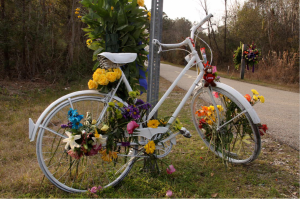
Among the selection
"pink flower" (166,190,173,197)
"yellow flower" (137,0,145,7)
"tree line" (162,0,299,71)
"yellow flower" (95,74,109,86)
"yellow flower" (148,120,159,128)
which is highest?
"tree line" (162,0,299,71)

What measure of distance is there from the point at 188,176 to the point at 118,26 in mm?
1698

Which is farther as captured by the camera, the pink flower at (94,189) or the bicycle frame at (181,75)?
the bicycle frame at (181,75)

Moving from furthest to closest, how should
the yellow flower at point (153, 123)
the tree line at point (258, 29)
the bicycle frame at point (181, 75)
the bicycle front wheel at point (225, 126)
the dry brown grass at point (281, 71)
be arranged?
the tree line at point (258, 29)
the dry brown grass at point (281, 71)
the bicycle front wheel at point (225, 126)
the bicycle frame at point (181, 75)
the yellow flower at point (153, 123)

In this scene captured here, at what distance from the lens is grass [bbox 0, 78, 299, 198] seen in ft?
7.06

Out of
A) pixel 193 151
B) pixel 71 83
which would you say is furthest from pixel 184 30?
pixel 193 151

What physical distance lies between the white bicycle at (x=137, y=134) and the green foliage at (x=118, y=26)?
0.80 feet

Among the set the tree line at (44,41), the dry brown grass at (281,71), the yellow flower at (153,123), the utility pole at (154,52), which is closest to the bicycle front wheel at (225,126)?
the utility pole at (154,52)

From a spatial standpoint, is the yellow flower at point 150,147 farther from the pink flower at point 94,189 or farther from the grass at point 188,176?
the pink flower at point 94,189

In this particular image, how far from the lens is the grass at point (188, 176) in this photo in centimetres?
215

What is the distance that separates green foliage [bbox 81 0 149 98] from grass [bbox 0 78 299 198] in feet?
3.55

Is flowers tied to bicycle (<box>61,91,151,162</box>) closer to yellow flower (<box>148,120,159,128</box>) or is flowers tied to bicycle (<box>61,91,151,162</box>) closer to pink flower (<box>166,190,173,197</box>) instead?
yellow flower (<box>148,120,159,128</box>)

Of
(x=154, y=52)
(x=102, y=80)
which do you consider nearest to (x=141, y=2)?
(x=154, y=52)

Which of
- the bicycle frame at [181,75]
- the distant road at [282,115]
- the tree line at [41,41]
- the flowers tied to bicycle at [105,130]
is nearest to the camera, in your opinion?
the flowers tied to bicycle at [105,130]

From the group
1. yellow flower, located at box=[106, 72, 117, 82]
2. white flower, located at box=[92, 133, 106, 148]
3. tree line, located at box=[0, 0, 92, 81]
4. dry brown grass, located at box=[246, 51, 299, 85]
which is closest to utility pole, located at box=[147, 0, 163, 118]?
yellow flower, located at box=[106, 72, 117, 82]
